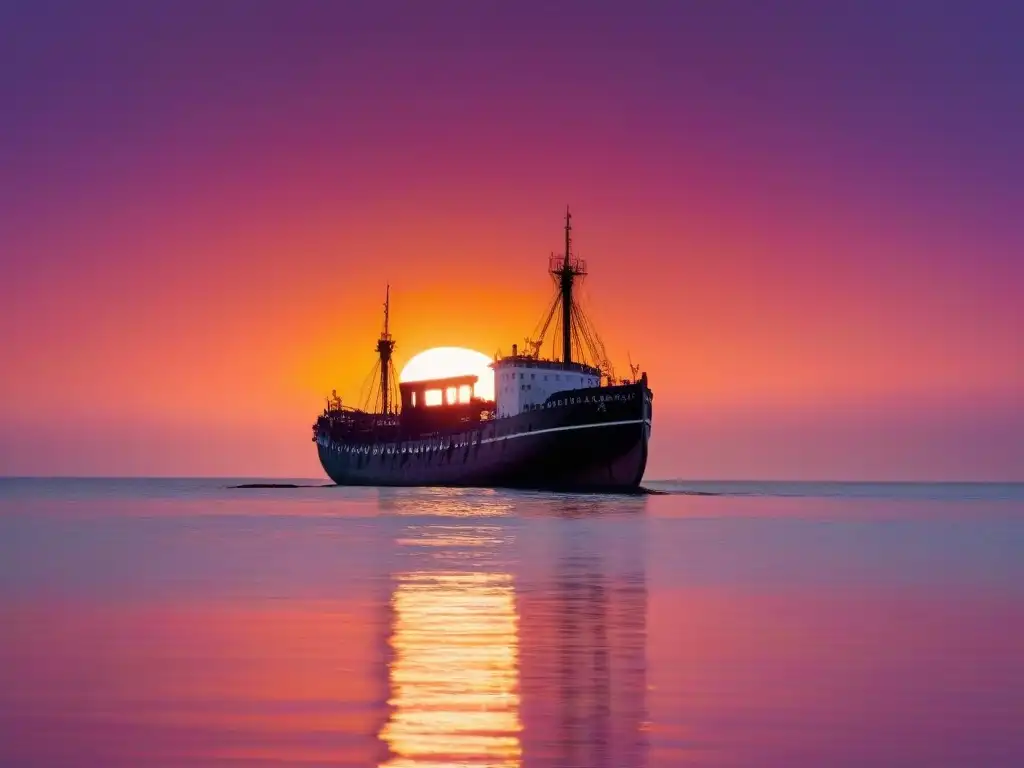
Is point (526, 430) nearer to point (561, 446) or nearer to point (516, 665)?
point (561, 446)

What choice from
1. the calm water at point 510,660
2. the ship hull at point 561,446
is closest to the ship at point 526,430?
the ship hull at point 561,446

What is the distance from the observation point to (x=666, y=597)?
2675cm

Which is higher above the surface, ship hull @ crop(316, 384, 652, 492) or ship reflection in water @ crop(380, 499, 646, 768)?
ship hull @ crop(316, 384, 652, 492)

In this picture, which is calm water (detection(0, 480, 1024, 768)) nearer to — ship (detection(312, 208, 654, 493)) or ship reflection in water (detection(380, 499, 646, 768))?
ship reflection in water (detection(380, 499, 646, 768))

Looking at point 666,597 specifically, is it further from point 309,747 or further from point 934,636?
point 309,747

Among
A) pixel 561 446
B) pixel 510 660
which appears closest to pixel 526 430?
pixel 561 446

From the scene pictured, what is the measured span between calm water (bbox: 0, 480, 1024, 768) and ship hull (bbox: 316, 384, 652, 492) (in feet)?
182

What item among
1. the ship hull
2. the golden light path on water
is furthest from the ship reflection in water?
the ship hull

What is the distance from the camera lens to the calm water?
11828 millimetres

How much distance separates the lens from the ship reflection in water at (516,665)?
456 inches

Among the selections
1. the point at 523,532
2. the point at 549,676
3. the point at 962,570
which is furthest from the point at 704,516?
the point at 549,676

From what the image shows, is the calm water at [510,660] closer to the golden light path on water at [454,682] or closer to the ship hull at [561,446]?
the golden light path on water at [454,682]

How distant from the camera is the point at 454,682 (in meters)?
15.0

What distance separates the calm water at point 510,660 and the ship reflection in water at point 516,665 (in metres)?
0.06
